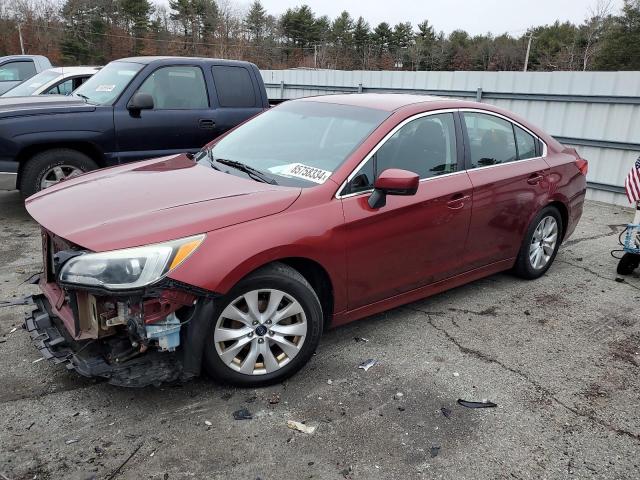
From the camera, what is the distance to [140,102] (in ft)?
20.1

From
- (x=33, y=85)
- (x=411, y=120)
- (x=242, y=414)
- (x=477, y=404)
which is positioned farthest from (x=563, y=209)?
(x=33, y=85)

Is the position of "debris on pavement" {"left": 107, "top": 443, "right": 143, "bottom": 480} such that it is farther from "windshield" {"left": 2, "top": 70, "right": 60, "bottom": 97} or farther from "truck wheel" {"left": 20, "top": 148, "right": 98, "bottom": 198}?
"windshield" {"left": 2, "top": 70, "right": 60, "bottom": 97}

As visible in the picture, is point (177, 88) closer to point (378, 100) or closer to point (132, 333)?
point (378, 100)

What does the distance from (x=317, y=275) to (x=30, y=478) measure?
1.79m

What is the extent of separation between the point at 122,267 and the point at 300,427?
1.23 meters

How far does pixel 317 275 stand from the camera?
328cm

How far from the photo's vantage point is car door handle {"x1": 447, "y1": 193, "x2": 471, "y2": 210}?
385 cm

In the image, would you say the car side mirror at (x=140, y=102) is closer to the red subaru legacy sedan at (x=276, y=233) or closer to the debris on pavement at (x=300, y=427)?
the red subaru legacy sedan at (x=276, y=233)

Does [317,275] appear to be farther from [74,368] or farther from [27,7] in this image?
[27,7]

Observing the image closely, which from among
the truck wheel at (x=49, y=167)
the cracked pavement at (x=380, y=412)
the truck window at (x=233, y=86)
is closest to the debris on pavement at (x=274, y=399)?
the cracked pavement at (x=380, y=412)

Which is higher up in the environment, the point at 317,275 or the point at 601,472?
the point at 317,275

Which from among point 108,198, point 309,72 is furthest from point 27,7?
point 108,198

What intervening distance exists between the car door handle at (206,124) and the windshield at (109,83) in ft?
3.15

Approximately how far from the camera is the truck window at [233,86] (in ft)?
23.0
